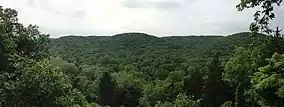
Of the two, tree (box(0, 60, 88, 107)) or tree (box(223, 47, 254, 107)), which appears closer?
tree (box(0, 60, 88, 107))

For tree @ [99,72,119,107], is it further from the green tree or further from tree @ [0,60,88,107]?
tree @ [0,60,88,107]

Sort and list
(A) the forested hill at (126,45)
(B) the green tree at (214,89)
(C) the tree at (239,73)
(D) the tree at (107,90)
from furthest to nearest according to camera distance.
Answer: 1. (A) the forested hill at (126,45)
2. (D) the tree at (107,90)
3. (B) the green tree at (214,89)
4. (C) the tree at (239,73)

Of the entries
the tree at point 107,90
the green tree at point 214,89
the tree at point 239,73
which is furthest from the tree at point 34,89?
the tree at point 107,90

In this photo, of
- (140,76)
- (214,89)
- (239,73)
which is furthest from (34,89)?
(140,76)

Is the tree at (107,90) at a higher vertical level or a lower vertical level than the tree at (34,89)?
lower

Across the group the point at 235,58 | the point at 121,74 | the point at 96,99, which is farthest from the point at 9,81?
the point at 121,74

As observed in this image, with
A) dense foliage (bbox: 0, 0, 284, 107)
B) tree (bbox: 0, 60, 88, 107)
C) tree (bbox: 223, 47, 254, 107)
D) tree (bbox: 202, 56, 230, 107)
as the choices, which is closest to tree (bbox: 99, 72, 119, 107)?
dense foliage (bbox: 0, 0, 284, 107)

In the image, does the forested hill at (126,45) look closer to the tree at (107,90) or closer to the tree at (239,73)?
the tree at (107,90)

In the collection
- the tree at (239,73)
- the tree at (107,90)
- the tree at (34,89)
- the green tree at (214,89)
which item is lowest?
the tree at (107,90)

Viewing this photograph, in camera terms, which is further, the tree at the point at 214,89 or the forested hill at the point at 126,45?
the forested hill at the point at 126,45

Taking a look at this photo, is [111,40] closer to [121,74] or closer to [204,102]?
[121,74]

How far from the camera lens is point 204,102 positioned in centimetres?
5453

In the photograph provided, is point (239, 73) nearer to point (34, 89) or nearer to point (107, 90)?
point (34, 89)

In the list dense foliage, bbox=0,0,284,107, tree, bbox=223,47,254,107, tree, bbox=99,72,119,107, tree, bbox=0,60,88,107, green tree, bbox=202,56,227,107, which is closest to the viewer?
dense foliage, bbox=0,0,284,107
